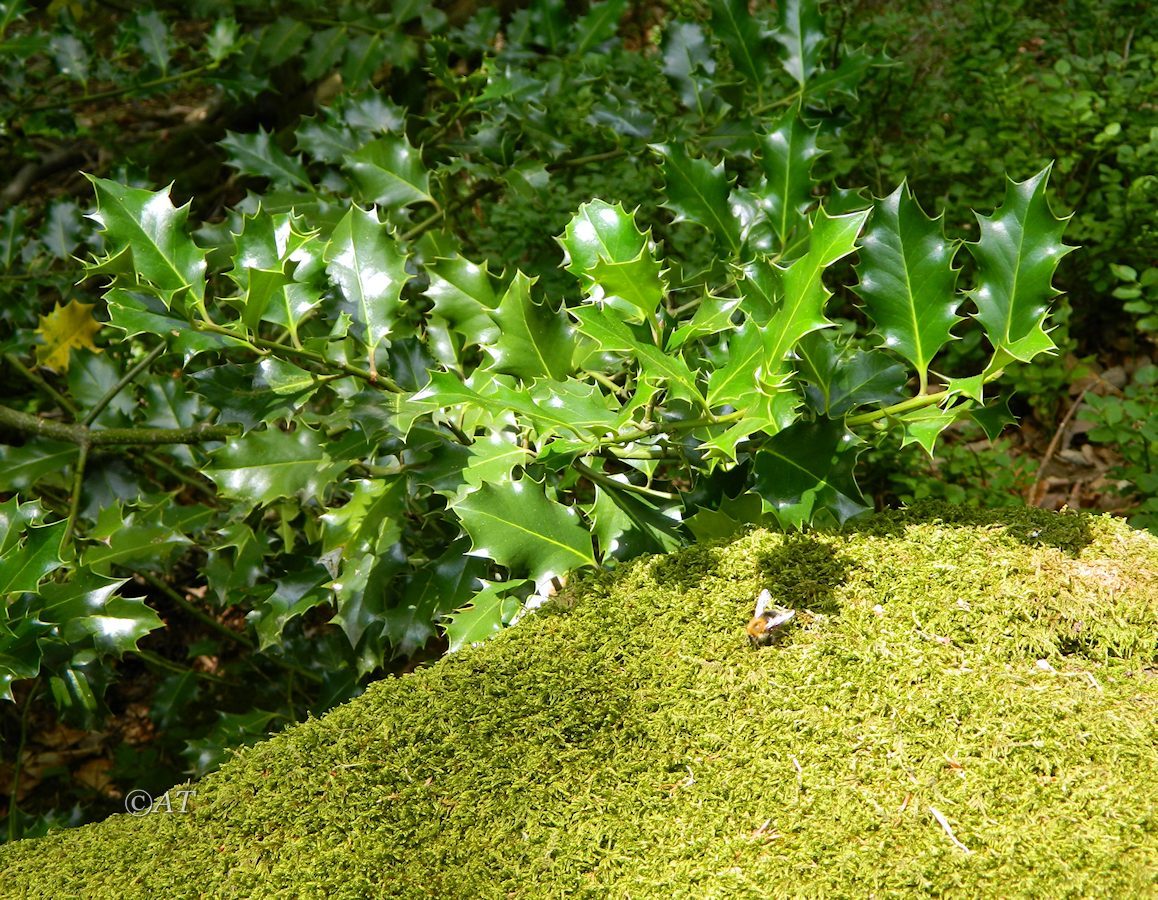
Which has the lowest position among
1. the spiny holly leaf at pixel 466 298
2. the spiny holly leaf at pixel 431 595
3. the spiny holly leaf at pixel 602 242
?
the spiny holly leaf at pixel 431 595

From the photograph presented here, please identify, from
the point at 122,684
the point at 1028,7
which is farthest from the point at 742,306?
the point at 1028,7

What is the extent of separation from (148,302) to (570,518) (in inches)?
26.8

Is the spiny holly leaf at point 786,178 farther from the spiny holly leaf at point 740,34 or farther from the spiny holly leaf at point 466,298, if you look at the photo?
the spiny holly leaf at point 740,34

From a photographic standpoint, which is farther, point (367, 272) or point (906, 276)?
point (367, 272)

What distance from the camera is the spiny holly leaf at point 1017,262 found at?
3.88 ft

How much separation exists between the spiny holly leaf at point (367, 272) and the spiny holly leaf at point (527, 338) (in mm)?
277

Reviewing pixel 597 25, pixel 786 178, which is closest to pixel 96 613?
pixel 786 178

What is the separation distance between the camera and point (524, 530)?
1270 mm

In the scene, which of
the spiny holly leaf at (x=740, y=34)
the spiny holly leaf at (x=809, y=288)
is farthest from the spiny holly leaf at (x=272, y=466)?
the spiny holly leaf at (x=740, y=34)

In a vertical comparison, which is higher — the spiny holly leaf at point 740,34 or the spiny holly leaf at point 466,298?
the spiny holly leaf at point 740,34

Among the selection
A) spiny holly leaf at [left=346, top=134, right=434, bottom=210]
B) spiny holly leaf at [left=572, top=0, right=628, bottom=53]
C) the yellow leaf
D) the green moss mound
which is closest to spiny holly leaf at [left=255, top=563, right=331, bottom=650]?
the green moss mound

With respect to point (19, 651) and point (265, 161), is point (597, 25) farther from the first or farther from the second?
point (19, 651)

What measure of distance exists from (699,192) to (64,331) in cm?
216

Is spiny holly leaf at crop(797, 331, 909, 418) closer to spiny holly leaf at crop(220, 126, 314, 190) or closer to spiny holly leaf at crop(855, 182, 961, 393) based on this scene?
spiny holly leaf at crop(855, 182, 961, 393)
